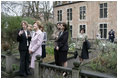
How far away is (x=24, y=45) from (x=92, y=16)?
2145cm

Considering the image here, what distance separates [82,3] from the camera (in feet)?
86.8

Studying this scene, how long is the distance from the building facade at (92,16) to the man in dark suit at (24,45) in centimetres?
1970

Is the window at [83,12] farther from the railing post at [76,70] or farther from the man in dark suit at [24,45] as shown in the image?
the railing post at [76,70]

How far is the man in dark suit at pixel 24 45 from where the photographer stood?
16.1ft

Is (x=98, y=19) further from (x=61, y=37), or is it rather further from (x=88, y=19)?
(x=61, y=37)

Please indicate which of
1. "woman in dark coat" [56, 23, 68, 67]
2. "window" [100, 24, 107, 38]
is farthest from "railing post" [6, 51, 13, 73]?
"window" [100, 24, 107, 38]

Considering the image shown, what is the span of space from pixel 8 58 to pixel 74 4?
23262 mm

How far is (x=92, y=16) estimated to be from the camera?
990 inches

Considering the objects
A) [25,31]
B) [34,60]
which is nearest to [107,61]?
[34,60]

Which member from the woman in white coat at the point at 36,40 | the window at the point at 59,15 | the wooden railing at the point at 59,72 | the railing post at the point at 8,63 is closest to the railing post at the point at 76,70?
the wooden railing at the point at 59,72

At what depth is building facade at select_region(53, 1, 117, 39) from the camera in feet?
76.7

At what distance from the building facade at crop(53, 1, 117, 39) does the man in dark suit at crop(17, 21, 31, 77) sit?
19.7m

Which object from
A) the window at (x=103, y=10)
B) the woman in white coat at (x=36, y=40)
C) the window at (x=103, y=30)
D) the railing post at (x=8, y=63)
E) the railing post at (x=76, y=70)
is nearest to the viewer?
the railing post at (x=76, y=70)

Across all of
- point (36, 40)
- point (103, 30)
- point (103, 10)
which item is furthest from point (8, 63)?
point (103, 10)
